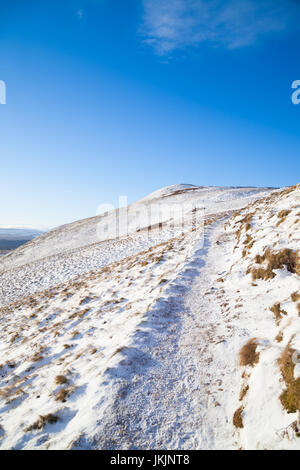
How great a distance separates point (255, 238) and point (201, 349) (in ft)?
24.6

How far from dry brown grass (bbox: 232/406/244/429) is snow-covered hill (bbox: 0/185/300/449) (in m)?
0.03

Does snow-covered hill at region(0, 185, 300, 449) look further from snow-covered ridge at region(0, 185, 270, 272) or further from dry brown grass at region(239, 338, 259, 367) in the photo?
snow-covered ridge at region(0, 185, 270, 272)

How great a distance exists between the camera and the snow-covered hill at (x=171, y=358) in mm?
4469

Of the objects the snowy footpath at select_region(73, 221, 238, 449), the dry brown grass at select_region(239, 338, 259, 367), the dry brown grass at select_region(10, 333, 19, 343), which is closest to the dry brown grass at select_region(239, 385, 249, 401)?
the snowy footpath at select_region(73, 221, 238, 449)

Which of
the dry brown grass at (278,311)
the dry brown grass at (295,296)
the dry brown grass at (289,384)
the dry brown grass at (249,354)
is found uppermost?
the dry brown grass at (295,296)

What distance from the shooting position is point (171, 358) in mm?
6535

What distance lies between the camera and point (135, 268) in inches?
637

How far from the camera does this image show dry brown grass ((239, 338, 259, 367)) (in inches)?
222

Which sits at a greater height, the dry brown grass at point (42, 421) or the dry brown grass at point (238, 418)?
the dry brown grass at point (238, 418)

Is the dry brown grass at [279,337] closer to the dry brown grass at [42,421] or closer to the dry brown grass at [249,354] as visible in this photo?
the dry brown grass at [249,354]

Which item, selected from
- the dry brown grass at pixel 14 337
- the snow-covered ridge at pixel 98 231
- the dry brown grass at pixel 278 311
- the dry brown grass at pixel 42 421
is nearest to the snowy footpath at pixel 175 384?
the dry brown grass at pixel 42 421

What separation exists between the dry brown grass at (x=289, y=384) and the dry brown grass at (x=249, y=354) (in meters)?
0.80

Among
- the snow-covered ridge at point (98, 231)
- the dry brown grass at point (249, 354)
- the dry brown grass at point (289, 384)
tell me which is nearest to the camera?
the dry brown grass at point (289, 384)
